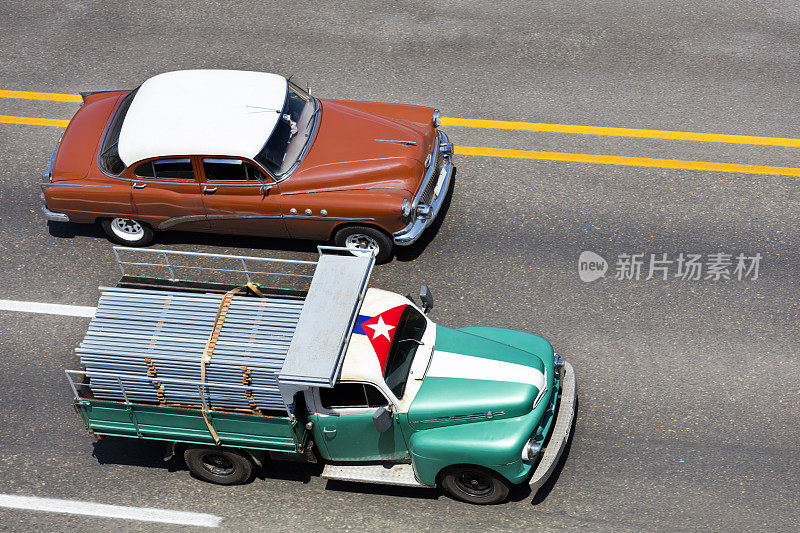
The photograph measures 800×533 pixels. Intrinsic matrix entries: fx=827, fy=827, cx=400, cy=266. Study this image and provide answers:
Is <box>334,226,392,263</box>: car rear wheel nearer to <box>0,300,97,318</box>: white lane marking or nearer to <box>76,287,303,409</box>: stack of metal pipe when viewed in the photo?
<box>76,287,303,409</box>: stack of metal pipe

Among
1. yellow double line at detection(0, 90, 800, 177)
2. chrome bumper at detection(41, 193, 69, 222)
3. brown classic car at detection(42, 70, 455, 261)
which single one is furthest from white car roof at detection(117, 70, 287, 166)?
yellow double line at detection(0, 90, 800, 177)

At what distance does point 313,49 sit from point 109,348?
7.50 m

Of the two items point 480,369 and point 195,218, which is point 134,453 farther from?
point 480,369

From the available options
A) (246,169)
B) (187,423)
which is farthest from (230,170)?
(187,423)

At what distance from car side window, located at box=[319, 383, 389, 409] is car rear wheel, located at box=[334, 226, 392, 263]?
2738 millimetres

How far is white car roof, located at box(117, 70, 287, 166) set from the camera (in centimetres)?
1012

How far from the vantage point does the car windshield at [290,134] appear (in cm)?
1019

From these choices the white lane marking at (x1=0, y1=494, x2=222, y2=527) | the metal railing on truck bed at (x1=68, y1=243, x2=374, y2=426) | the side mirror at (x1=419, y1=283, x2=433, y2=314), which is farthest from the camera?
the side mirror at (x1=419, y1=283, x2=433, y2=314)

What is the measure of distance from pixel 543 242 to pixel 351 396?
4048mm

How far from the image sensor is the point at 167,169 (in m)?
10.3

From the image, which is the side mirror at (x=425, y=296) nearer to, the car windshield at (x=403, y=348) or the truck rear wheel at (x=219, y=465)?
the car windshield at (x=403, y=348)

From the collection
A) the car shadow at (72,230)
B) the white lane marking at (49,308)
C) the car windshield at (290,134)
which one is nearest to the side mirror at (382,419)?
the car windshield at (290,134)

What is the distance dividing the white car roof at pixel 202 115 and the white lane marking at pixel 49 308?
1.91m

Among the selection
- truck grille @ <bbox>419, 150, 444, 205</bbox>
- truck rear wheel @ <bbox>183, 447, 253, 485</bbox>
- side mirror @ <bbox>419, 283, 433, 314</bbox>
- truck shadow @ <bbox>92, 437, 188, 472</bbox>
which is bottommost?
truck shadow @ <bbox>92, 437, 188, 472</bbox>
